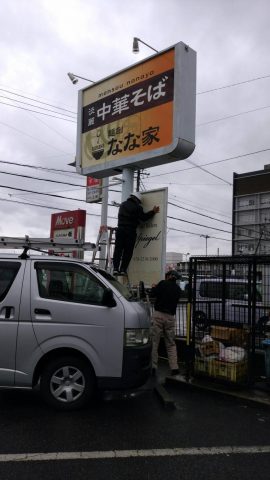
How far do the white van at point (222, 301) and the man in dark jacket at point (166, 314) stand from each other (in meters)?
0.44

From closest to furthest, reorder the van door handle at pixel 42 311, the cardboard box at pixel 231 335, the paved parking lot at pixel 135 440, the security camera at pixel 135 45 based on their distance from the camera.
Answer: the paved parking lot at pixel 135 440 → the van door handle at pixel 42 311 → the cardboard box at pixel 231 335 → the security camera at pixel 135 45

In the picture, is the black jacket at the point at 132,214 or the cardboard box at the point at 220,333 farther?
the black jacket at the point at 132,214

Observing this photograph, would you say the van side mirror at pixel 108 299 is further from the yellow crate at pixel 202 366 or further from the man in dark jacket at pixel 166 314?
the yellow crate at pixel 202 366

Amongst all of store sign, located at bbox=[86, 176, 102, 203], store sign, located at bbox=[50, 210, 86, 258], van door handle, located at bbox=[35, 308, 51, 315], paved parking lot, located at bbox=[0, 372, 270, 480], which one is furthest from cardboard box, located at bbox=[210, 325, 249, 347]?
store sign, located at bbox=[86, 176, 102, 203]

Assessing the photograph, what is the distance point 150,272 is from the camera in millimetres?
9086

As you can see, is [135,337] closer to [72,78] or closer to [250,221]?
[72,78]

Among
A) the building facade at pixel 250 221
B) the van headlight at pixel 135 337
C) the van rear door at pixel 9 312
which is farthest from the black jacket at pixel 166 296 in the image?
the building facade at pixel 250 221

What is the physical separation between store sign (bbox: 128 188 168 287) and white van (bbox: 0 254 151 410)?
2741mm

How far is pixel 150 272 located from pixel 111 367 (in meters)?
3.29

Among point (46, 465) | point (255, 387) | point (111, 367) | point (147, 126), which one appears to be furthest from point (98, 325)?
point (147, 126)

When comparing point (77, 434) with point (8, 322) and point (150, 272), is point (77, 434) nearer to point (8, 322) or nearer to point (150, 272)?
point (8, 322)

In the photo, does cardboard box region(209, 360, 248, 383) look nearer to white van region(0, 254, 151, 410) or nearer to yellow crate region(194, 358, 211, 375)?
yellow crate region(194, 358, 211, 375)

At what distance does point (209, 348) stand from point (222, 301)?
93 centimetres

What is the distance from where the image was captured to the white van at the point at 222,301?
299 inches
